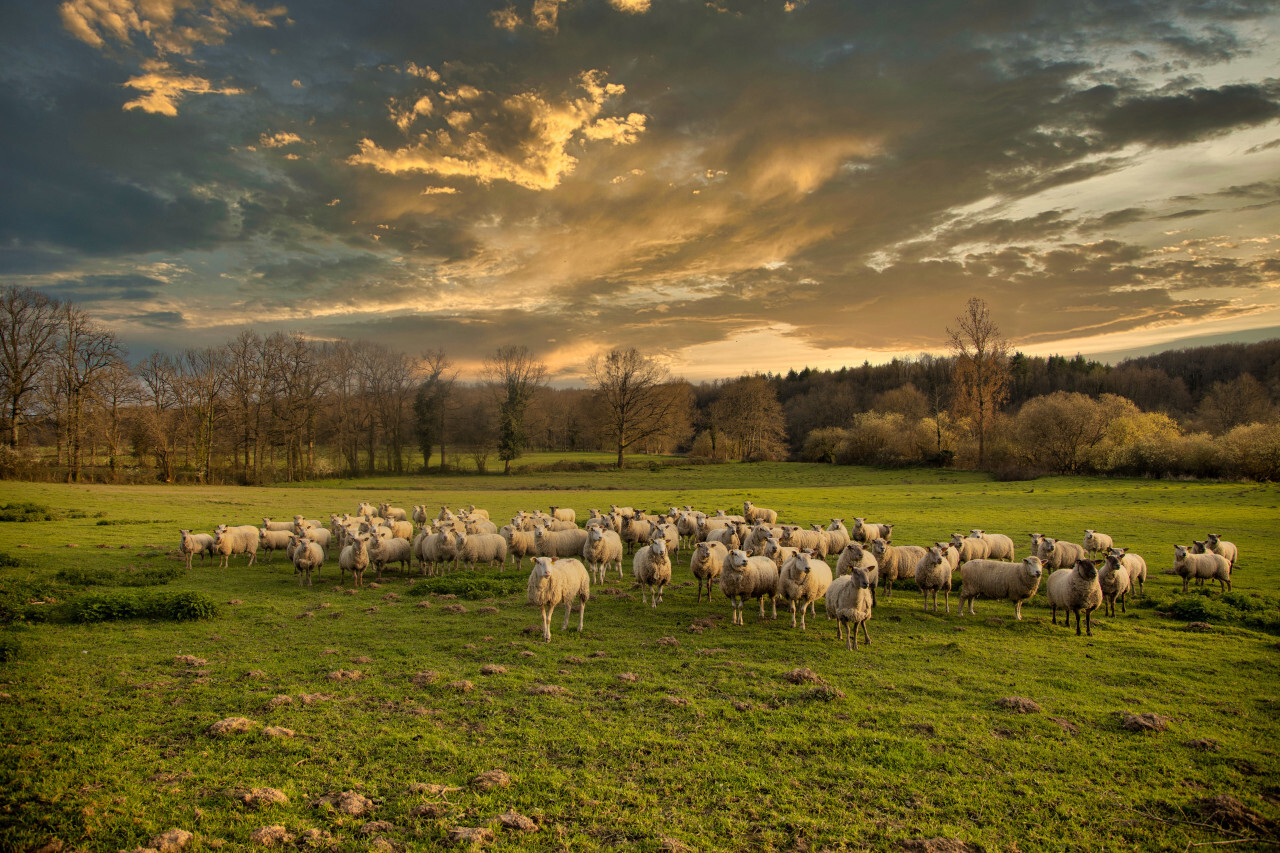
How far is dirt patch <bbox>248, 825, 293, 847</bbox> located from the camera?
4.91 metres

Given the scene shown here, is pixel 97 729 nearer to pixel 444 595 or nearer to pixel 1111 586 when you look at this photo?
pixel 444 595

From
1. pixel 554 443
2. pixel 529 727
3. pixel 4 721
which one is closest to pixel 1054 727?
pixel 529 727

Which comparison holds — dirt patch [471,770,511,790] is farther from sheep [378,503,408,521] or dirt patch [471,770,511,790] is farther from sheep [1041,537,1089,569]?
sheep [378,503,408,521]

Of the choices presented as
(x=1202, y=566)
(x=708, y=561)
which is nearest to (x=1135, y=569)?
(x=1202, y=566)

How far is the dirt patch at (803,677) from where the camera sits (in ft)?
29.5

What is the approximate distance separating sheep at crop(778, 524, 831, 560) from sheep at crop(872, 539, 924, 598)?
2.25 meters

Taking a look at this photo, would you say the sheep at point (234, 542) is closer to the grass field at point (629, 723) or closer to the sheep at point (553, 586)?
the grass field at point (629, 723)

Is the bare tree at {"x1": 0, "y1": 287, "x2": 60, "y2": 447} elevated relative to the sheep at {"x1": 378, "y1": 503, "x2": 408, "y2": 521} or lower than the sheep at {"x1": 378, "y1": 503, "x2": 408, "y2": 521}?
elevated

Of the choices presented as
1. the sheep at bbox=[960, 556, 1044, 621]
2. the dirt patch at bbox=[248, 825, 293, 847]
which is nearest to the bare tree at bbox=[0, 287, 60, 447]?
the dirt patch at bbox=[248, 825, 293, 847]

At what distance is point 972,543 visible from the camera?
17281mm

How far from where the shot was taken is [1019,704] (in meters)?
8.19

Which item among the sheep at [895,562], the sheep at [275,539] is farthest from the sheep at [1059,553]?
the sheep at [275,539]

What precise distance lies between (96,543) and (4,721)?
1859cm

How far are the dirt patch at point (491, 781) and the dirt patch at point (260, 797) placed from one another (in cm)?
186
